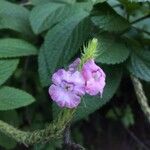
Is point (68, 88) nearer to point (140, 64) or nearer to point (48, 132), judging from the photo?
point (48, 132)

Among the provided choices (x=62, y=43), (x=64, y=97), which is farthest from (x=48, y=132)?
(x=62, y=43)

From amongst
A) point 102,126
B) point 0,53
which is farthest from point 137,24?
point 102,126

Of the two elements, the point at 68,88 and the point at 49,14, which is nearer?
the point at 68,88

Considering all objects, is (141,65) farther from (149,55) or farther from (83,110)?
(83,110)

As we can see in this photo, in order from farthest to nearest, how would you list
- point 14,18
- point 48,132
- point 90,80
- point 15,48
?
1. point 14,18
2. point 15,48
3. point 48,132
4. point 90,80

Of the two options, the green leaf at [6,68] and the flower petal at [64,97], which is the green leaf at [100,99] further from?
the flower petal at [64,97]

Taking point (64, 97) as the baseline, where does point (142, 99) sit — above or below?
below

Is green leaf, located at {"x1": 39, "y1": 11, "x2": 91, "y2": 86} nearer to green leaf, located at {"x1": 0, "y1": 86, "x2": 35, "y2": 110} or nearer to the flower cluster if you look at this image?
green leaf, located at {"x1": 0, "y1": 86, "x2": 35, "y2": 110}
